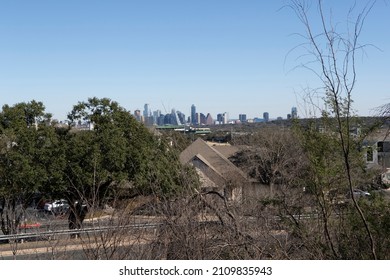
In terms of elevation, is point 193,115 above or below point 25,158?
above

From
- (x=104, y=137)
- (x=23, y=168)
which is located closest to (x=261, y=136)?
(x=104, y=137)

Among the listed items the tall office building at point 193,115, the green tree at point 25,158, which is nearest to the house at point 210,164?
the green tree at point 25,158

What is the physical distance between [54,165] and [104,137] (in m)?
1.95

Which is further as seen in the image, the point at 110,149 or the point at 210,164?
the point at 210,164

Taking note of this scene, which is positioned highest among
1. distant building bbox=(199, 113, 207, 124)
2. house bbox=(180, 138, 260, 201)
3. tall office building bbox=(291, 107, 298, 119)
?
distant building bbox=(199, 113, 207, 124)

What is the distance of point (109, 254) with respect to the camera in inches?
201

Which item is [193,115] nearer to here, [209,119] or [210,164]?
[209,119]

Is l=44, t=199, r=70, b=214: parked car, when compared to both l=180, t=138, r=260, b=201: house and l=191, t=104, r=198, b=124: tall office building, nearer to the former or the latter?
l=191, t=104, r=198, b=124: tall office building

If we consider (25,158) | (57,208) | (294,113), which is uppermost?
(294,113)

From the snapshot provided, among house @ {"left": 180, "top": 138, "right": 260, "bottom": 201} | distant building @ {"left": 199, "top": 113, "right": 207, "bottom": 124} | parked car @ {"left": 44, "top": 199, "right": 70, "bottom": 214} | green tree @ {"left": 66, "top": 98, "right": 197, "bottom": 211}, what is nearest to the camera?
parked car @ {"left": 44, "top": 199, "right": 70, "bottom": 214}

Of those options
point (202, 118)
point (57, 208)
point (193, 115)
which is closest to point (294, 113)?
point (193, 115)

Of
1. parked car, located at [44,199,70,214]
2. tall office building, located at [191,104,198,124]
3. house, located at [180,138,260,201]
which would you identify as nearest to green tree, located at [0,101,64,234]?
parked car, located at [44,199,70,214]
